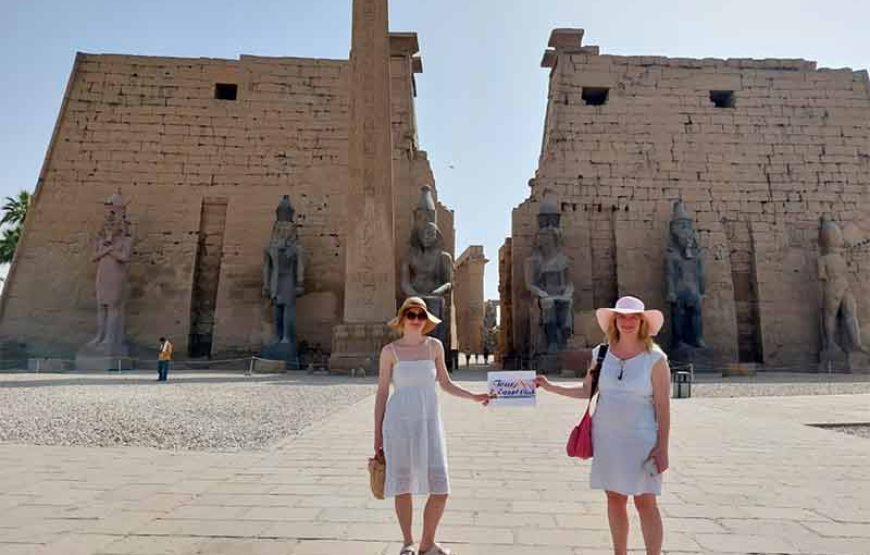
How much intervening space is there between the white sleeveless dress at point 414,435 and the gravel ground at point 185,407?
219 cm

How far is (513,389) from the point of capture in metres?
2.25

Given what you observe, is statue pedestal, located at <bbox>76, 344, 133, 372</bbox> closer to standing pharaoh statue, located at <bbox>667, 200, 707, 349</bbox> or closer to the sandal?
the sandal

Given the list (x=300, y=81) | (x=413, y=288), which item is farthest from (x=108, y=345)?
(x=300, y=81)

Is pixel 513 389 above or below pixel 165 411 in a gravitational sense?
above

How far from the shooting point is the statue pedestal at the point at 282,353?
456 inches

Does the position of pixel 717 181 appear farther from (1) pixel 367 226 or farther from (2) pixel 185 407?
(2) pixel 185 407

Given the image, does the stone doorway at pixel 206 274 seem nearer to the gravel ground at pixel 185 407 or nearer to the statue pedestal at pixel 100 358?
the statue pedestal at pixel 100 358

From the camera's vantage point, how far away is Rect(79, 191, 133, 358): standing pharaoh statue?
447 inches

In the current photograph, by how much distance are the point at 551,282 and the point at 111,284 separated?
27.5 ft

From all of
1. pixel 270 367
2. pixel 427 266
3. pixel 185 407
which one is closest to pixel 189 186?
pixel 270 367

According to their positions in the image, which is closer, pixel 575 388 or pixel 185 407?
pixel 575 388

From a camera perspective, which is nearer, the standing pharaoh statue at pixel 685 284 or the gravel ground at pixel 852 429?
the gravel ground at pixel 852 429

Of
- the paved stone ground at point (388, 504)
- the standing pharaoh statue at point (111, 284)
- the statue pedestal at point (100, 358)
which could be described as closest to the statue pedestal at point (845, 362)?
the paved stone ground at point (388, 504)

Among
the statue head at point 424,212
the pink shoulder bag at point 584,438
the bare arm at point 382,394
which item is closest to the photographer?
the pink shoulder bag at point 584,438
